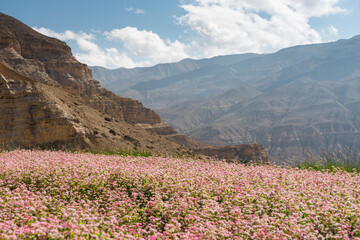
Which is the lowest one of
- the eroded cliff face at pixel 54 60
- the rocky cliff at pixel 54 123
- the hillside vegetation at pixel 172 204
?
the hillside vegetation at pixel 172 204

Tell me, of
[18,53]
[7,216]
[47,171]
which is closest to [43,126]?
[47,171]

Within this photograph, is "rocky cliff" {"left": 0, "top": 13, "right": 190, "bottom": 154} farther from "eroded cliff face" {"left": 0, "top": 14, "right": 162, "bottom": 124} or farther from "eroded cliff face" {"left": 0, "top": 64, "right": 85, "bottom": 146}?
"eroded cliff face" {"left": 0, "top": 14, "right": 162, "bottom": 124}

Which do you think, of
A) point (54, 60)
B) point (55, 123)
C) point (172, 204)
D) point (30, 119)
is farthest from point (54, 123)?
point (54, 60)

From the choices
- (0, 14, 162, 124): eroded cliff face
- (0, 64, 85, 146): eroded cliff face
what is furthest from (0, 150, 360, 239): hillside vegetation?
(0, 14, 162, 124): eroded cliff face

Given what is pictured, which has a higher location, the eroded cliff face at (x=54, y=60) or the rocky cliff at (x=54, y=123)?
the eroded cliff face at (x=54, y=60)

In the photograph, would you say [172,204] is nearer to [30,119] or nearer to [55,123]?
[55,123]

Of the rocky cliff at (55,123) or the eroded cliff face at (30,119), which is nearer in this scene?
the eroded cliff face at (30,119)

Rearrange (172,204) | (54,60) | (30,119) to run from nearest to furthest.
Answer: (172,204) → (30,119) → (54,60)

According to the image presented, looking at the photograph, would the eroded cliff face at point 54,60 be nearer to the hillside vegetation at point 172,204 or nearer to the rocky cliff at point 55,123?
the rocky cliff at point 55,123

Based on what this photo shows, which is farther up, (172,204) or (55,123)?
(55,123)

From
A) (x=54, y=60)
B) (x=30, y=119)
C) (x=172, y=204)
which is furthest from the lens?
(x=54, y=60)

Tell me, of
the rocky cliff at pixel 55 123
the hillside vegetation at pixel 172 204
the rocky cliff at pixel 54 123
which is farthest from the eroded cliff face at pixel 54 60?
the hillside vegetation at pixel 172 204

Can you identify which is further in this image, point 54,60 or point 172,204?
point 54,60

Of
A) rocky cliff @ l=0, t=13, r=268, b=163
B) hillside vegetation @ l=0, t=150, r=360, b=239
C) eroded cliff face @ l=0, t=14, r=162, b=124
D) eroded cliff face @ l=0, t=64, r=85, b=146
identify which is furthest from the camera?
eroded cliff face @ l=0, t=14, r=162, b=124
